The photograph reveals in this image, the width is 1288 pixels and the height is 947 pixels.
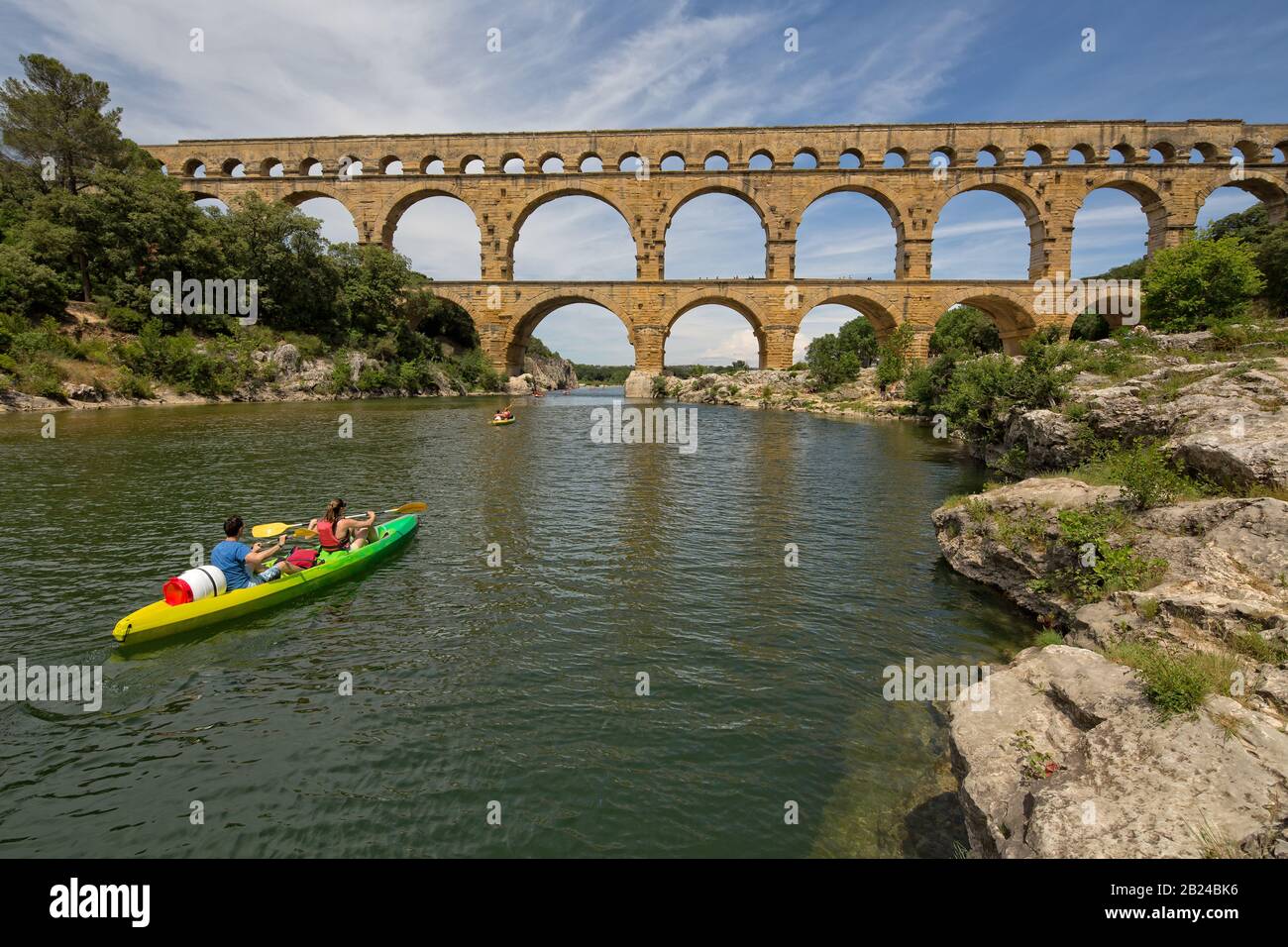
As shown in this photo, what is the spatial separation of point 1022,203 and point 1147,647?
159 ft

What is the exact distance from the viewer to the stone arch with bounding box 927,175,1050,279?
40219 mm

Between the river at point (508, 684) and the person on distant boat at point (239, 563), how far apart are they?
2.00 feet

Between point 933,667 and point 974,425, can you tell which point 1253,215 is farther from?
point 933,667

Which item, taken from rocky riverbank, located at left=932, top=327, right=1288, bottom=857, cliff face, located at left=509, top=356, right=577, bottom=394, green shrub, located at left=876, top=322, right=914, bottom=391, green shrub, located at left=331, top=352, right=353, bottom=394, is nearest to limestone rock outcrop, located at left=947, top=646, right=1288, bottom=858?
rocky riverbank, located at left=932, top=327, right=1288, bottom=857

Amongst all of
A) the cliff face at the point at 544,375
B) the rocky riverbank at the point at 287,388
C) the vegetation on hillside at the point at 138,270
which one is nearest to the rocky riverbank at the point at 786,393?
the cliff face at the point at 544,375

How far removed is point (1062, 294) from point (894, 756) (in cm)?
4666

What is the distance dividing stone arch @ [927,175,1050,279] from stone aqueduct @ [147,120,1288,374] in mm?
102

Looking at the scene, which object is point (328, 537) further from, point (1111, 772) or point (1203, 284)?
point (1203, 284)

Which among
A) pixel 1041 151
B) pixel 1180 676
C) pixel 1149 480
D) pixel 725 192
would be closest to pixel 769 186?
pixel 725 192

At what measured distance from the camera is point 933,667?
611 centimetres

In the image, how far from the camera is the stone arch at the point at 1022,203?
40219 millimetres

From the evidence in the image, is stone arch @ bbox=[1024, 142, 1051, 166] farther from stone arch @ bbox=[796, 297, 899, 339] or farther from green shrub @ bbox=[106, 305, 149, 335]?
green shrub @ bbox=[106, 305, 149, 335]
